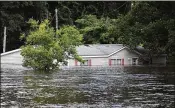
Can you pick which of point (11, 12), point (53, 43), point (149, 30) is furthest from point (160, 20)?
point (11, 12)

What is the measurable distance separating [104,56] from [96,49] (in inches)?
69.5

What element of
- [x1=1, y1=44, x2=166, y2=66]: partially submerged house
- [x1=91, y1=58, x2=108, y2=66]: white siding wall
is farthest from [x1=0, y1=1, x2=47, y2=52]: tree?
[x1=91, y1=58, x2=108, y2=66]: white siding wall

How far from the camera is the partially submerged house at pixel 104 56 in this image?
50.8 metres

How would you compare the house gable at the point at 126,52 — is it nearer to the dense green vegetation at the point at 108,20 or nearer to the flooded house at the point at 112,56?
the flooded house at the point at 112,56

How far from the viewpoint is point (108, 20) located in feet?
208

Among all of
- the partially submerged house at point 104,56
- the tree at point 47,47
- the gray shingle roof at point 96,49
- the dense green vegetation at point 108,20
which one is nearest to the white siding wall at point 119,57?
the partially submerged house at point 104,56

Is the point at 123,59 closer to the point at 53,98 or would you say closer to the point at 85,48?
the point at 85,48

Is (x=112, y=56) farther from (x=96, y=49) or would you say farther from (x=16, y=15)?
(x=16, y=15)

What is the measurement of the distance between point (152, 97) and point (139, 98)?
564 mm

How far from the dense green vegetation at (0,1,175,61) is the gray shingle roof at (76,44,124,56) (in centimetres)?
163

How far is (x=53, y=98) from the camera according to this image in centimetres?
1491

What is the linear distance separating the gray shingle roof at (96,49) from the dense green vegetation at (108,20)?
163cm

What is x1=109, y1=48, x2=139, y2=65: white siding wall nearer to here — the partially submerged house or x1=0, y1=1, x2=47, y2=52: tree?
the partially submerged house

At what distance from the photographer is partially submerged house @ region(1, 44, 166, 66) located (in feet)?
167
